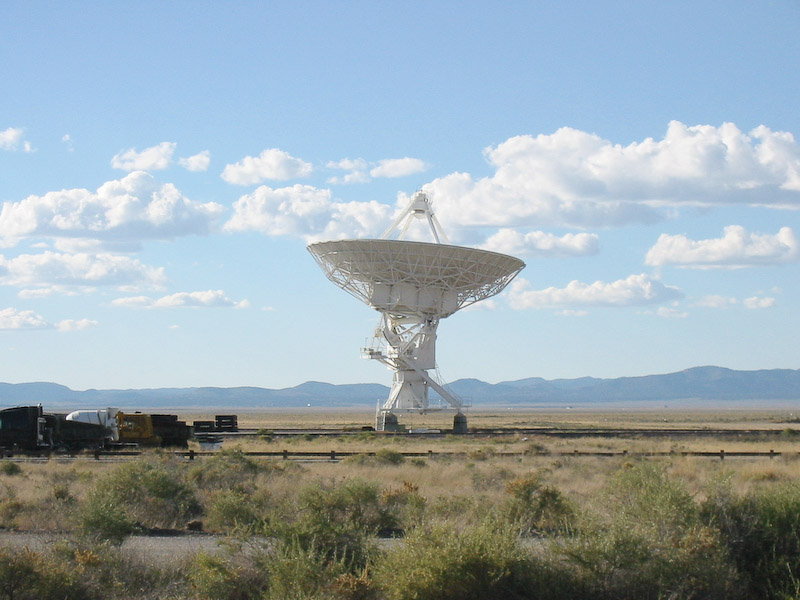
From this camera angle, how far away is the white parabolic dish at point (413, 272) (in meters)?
47.9

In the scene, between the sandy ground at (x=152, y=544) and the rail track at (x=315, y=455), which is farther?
the rail track at (x=315, y=455)

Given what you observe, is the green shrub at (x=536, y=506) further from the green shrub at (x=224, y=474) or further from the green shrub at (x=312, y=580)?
the green shrub at (x=224, y=474)

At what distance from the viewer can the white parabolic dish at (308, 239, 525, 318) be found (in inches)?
1885

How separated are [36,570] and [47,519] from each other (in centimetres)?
659

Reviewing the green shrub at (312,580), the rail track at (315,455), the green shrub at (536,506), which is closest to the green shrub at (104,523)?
the green shrub at (312,580)

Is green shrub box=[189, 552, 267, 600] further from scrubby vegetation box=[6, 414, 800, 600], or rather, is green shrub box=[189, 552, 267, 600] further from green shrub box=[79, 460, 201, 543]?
green shrub box=[79, 460, 201, 543]

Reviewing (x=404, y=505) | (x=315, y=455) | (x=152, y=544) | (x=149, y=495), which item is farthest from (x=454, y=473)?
(x=152, y=544)

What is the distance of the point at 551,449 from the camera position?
1384 inches

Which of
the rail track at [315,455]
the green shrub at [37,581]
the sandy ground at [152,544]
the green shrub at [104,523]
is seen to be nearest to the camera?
the green shrub at [37,581]

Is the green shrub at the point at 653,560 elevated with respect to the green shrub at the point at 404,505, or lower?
elevated

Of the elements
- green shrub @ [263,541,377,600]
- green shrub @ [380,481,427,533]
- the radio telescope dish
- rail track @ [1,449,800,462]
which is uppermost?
the radio telescope dish

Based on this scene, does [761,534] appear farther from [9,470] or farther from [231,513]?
[9,470]

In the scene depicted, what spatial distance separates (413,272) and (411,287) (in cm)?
104

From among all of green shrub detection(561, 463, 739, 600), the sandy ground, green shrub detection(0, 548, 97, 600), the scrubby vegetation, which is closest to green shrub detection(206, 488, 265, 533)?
the sandy ground
